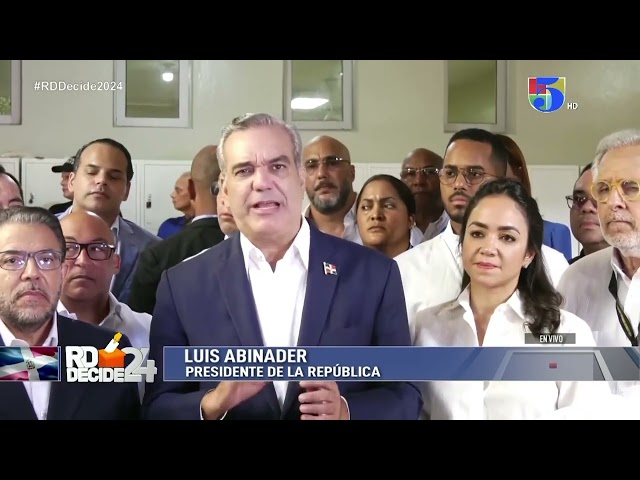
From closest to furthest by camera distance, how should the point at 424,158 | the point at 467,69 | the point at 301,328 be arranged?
the point at 301,328, the point at 424,158, the point at 467,69

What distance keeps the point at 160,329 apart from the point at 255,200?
75cm

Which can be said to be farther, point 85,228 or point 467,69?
point 467,69

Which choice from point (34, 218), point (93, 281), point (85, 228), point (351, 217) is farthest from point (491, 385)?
point (34, 218)

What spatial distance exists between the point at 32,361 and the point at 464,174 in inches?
87.2

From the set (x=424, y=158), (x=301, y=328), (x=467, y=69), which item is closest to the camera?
(x=301, y=328)

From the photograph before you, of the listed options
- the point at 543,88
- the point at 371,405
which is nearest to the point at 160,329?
the point at 371,405

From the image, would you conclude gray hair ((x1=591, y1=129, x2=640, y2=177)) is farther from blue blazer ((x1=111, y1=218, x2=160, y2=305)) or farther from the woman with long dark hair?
blue blazer ((x1=111, y1=218, x2=160, y2=305))

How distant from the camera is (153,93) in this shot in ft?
12.9

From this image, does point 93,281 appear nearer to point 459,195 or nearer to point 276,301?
point 276,301

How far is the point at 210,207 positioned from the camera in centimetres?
383

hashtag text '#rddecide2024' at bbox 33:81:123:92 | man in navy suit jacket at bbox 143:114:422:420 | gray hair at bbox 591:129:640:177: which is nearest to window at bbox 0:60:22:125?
hashtag text '#rddecide2024' at bbox 33:81:123:92

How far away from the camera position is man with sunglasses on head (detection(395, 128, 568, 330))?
12.5 ft

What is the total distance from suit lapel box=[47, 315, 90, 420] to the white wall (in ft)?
2.89

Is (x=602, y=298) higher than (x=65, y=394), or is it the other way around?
(x=602, y=298)
